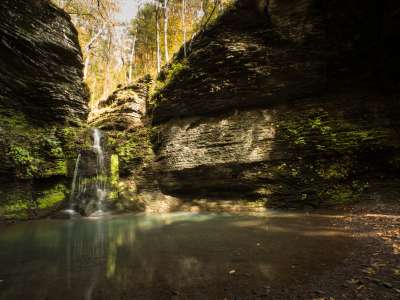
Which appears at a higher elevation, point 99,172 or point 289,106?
point 289,106

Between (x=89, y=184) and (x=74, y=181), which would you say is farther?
(x=89, y=184)

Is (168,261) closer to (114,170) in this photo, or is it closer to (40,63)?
(114,170)

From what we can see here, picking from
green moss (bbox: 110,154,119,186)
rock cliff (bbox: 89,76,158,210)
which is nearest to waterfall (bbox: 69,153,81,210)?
green moss (bbox: 110,154,119,186)

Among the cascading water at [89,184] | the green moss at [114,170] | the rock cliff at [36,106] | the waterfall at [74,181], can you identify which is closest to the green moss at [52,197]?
the rock cliff at [36,106]

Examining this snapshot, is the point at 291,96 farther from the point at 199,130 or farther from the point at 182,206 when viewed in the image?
the point at 182,206

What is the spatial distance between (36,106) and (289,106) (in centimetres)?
1394

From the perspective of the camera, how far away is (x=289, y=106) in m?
13.2

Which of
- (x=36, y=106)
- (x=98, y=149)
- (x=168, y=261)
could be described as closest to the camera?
(x=168, y=261)

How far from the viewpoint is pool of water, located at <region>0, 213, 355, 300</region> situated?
3.44 m

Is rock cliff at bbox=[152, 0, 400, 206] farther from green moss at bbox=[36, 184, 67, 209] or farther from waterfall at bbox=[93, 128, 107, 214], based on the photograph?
green moss at bbox=[36, 184, 67, 209]

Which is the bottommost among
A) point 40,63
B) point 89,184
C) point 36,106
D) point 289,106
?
point 89,184

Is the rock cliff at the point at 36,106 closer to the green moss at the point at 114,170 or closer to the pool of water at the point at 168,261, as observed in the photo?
the green moss at the point at 114,170

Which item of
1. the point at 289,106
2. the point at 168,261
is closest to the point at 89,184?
the point at 168,261

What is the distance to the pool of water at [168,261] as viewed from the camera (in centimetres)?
344
